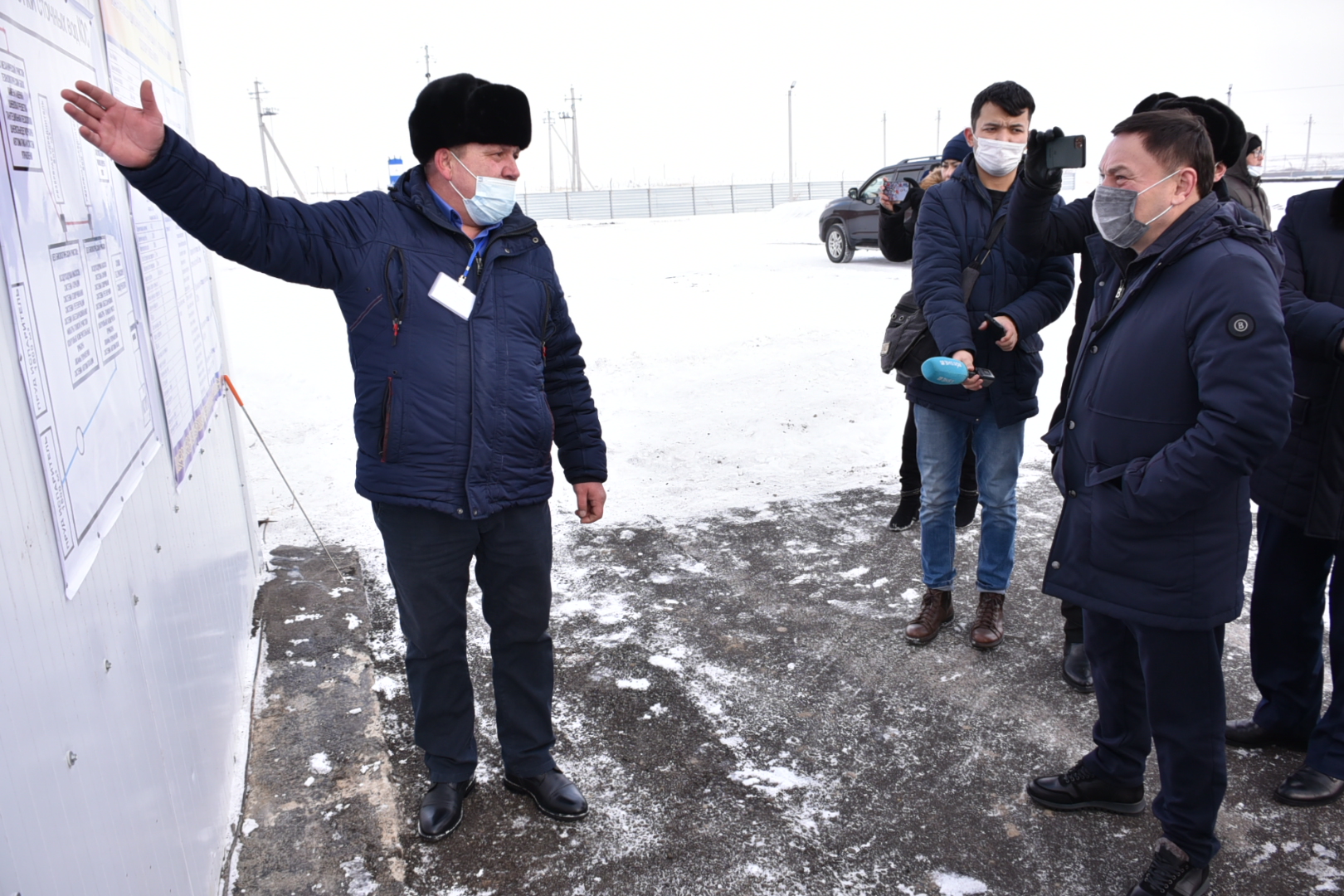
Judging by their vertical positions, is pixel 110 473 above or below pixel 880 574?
above

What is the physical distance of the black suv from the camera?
574 inches

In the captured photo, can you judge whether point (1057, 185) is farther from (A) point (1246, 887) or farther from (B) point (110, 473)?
(B) point (110, 473)

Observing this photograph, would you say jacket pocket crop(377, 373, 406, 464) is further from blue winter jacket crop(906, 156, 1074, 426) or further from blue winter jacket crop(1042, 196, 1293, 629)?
blue winter jacket crop(906, 156, 1074, 426)

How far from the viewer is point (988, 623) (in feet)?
11.6

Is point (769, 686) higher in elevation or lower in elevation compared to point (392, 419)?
lower

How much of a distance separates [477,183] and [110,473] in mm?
1094

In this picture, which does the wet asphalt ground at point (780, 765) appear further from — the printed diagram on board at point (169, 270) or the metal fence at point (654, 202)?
the metal fence at point (654, 202)

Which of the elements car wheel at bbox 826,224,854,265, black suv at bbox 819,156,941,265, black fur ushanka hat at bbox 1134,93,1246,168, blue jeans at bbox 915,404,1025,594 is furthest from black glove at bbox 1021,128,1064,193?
car wheel at bbox 826,224,854,265

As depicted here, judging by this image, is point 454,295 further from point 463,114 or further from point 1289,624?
point 1289,624

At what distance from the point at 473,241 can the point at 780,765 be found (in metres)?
1.76

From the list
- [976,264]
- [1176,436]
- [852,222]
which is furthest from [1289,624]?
[852,222]

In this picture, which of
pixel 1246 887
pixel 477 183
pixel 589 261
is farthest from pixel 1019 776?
pixel 589 261

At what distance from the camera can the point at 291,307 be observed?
31.7 ft

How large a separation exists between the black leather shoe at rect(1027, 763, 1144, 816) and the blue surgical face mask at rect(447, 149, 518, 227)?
7.13 ft
